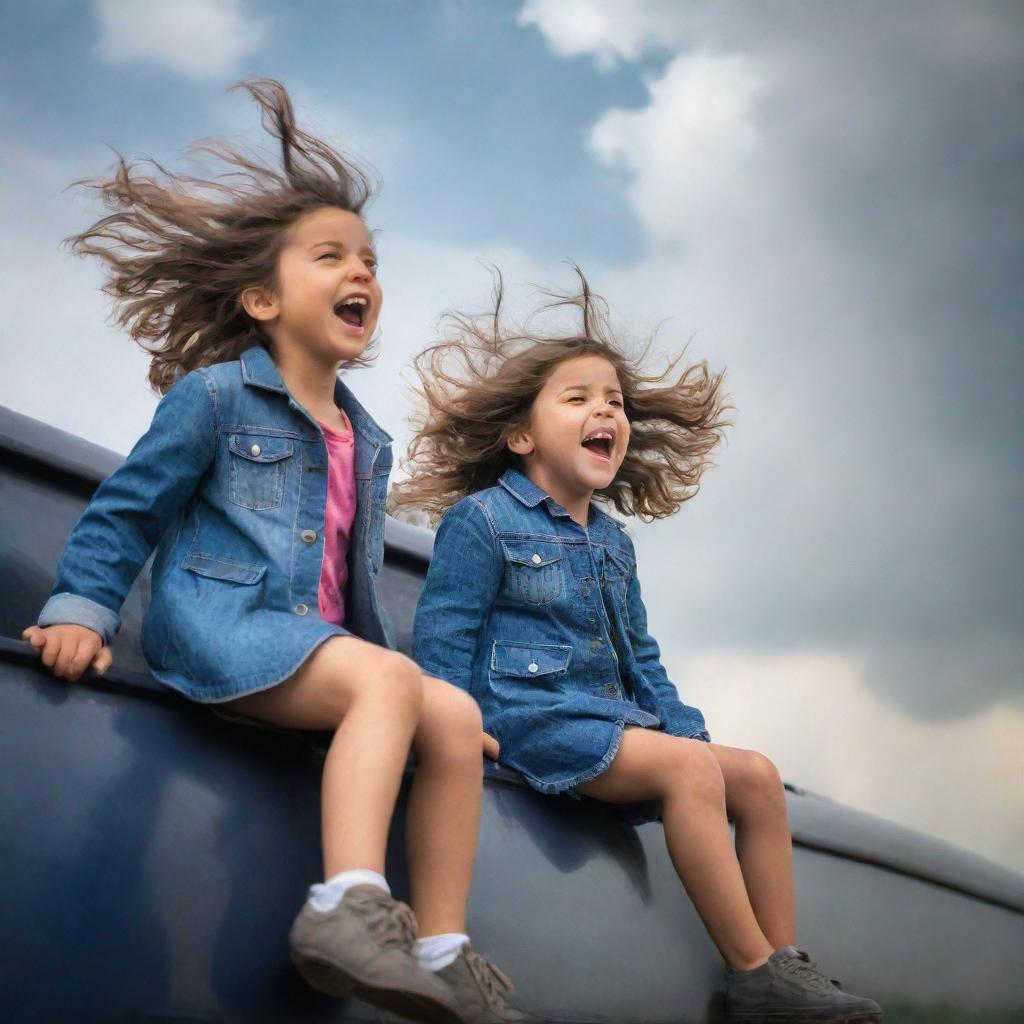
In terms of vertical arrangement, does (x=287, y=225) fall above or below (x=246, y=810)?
above

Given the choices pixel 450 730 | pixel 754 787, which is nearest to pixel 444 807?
pixel 450 730

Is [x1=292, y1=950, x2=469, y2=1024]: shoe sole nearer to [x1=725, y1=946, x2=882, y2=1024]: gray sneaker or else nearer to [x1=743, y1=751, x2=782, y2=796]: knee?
[x1=725, y1=946, x2=882, y2=1024]: gray sneaker

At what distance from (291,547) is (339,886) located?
0.52 m

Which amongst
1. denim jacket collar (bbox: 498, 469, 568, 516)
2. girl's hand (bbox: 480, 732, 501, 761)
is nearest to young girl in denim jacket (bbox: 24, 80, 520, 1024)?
girl's hand (bbox: 480, 732, 501, 761)

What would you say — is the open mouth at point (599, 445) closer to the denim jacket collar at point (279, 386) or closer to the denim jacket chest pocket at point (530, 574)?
the denim jacket chest pocket at point (530, 574)

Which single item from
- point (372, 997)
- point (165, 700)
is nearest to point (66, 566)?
point (165, 700)

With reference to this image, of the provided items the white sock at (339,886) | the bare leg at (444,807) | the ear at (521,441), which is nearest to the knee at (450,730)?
the bare leg at (444,807)

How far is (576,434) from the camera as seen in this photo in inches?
89.9

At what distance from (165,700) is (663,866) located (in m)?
0.84

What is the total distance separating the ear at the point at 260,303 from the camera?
6.38ft

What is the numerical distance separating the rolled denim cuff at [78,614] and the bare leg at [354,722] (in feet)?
0.55

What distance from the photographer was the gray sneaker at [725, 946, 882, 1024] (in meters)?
1.77

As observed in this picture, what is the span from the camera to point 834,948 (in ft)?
7.48

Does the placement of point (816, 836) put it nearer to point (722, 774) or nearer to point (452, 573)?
point (722, 774)
